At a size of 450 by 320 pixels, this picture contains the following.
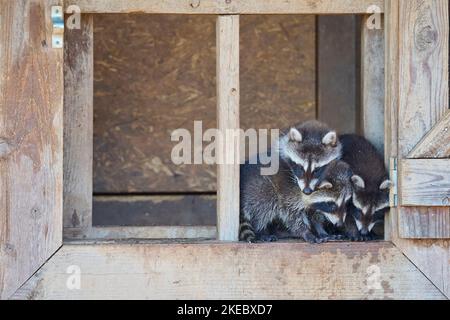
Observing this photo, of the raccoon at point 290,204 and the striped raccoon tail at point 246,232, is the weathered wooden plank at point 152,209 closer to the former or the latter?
the raccoon at point 290,204

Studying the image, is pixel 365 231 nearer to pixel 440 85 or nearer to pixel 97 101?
pixel 440 85

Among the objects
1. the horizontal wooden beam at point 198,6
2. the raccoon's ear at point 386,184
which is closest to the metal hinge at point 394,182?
the raccoon's ear at point 386,184

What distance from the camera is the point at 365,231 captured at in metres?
5.47

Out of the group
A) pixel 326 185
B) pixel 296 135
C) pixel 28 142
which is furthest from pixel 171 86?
pixel 28 142

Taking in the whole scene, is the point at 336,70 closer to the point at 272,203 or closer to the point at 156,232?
the point at 272,203

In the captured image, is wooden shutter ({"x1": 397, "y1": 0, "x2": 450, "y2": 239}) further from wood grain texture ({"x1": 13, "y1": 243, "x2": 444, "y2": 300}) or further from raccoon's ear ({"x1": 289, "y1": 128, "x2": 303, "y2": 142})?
raccoon's ear ({"x1": 289, "y1": 128, "x2": 303, "y2": 142})

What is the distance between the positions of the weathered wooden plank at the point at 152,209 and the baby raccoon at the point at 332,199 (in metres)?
1.46

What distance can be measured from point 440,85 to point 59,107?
196 centimetres

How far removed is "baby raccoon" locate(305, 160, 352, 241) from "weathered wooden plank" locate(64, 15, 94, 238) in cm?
137

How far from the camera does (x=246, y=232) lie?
546cm

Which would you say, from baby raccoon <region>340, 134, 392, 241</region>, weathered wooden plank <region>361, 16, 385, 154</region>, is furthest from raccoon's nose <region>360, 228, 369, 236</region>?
weathered wooden plank <region>361, 16, 385, 154</region>

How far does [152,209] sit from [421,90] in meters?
2.67

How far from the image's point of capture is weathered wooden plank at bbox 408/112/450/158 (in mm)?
4887

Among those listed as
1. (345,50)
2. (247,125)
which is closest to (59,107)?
(247,125)
